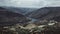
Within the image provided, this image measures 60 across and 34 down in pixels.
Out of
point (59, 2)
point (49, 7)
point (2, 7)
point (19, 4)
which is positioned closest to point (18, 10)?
point (19, 4)

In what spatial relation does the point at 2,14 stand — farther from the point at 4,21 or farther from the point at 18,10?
the point at 18,10

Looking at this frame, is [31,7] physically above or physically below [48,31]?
above

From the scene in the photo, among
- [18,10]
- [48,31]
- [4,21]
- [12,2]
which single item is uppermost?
[12,2]
